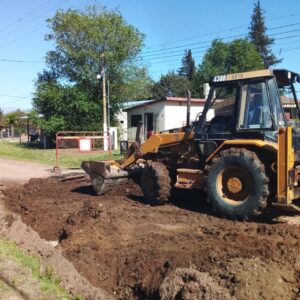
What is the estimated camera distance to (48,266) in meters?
7.09

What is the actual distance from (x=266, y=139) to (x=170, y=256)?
10.7 feet

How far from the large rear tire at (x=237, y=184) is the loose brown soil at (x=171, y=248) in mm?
265

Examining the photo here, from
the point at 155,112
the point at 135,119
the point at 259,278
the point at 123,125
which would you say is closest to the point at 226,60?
the point at 123,125

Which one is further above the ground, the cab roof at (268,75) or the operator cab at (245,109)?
the cab roof at (268,75)

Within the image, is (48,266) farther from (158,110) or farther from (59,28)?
(59,28)

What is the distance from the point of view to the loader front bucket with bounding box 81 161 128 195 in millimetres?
12059

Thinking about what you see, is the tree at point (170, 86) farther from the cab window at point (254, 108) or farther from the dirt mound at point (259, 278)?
the dirt mound at point (259, 278)

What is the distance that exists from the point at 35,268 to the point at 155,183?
4237 millimetres

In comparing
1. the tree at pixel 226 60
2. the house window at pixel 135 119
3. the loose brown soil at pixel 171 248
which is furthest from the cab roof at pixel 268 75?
the tree at pixel 226 60

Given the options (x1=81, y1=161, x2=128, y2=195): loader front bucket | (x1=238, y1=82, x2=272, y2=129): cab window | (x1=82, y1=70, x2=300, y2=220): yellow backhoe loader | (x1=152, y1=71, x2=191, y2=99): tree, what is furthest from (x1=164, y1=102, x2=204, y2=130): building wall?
(x1=152, y1=71, x2=191, y2=99): tree

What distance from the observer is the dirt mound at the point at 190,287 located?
547cm

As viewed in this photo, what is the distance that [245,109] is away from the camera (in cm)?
925

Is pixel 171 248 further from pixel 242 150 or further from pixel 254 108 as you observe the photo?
pixel 254 108

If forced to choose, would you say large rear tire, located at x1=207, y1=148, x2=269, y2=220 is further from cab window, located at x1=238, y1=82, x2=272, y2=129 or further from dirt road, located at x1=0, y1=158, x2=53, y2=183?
dirt road, located at x1=0, y1=158, x2=53, y2=183
